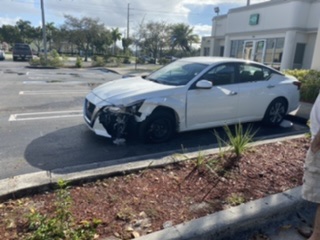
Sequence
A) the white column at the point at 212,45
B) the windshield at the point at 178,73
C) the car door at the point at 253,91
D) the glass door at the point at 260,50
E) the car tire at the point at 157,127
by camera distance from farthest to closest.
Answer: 1. the white column at the point at 212,45
2. the glass door at the point at 260,50
3. the car door at the point at 253,91
4. the windshield at the point at 178,73
5. the car tire at the point at 157,127

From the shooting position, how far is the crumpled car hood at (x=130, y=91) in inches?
175

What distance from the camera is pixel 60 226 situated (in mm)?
2268

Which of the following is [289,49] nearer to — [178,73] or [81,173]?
[178,73]

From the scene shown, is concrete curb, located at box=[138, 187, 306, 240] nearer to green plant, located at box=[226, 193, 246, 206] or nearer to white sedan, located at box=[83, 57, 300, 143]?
green plant, located at box=[226, 193, 246, 206]

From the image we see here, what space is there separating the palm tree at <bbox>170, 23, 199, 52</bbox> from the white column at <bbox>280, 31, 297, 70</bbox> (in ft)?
103

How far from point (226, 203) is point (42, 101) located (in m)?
6.95

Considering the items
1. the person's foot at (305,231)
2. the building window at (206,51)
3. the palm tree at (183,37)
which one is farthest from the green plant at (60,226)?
the palm tree at (183,37)

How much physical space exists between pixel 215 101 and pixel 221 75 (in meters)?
0.56

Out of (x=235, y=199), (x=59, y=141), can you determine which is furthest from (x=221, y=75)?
(x=59, y=141)

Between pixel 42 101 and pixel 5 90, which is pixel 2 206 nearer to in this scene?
pixel 42 101

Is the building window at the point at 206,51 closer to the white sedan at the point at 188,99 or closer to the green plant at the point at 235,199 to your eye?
the white sedan at the point at 188,99

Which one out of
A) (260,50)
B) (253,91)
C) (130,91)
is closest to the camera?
(130,91)

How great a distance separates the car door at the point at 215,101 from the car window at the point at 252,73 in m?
0.23

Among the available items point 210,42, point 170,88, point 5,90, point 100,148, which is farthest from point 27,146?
point 210,42
